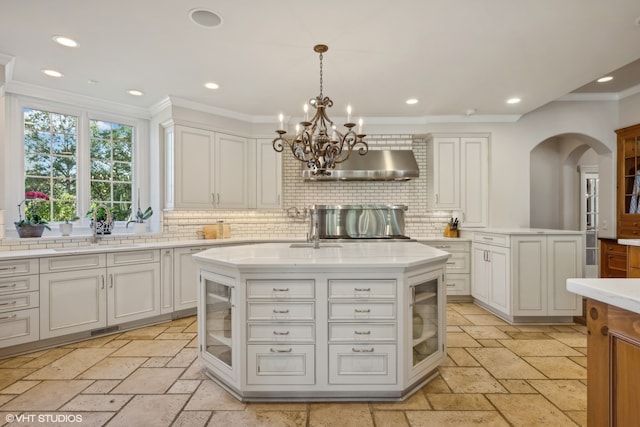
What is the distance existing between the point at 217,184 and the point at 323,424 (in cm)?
357

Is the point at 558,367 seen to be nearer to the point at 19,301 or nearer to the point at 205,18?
the point at 205,18

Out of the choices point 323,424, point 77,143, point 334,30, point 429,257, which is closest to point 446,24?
point 334,30

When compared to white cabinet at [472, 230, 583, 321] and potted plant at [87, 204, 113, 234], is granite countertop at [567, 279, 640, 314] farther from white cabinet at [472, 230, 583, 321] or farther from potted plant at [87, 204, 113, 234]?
potted plant at [87, 204, 113, 234]

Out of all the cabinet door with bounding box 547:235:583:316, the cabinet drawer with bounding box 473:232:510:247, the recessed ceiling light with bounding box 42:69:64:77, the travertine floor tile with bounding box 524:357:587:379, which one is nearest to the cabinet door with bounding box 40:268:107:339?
the recessed ceiling light with bounding box 42:69:64:77

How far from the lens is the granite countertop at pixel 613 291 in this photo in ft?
3.18

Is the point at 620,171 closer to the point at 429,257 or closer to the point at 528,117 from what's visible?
the point at 528,117

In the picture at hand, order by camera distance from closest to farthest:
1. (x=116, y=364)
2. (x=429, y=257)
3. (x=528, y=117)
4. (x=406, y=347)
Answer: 1. (x=406, y=347)
2. (x=429, y=257)
3. (x=116, y=364)
4. (x=528, y=117)

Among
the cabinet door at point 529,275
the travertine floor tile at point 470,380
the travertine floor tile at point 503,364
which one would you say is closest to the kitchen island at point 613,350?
the travertine floor tile at point 470,380

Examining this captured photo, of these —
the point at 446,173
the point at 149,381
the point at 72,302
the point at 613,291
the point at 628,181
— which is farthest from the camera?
the point at 446,173

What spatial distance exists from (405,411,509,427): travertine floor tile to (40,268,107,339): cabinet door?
125 inches

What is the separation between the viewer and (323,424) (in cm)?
198

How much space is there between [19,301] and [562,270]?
558cm

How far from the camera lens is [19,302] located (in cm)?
299

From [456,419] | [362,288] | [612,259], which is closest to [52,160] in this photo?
[362,288]
